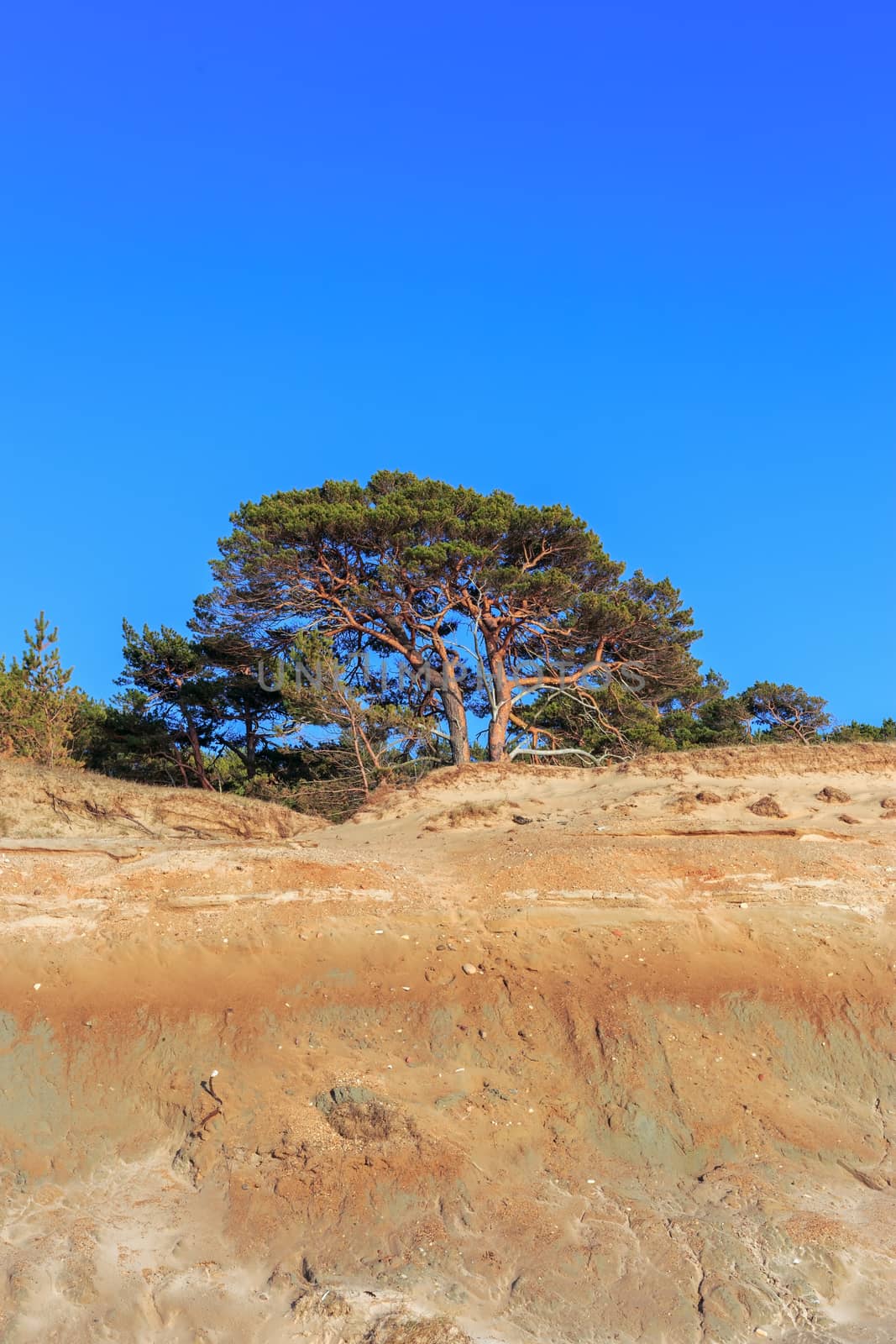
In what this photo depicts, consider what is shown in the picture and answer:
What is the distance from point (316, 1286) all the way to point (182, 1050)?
2917mm

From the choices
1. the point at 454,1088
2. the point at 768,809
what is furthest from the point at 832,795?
the point at 454,1088

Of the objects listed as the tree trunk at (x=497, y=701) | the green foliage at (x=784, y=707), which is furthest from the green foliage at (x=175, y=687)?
the green foliage at (x=784, y=707)

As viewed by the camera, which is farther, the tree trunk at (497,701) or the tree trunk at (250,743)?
the tree trunk at (250,743)

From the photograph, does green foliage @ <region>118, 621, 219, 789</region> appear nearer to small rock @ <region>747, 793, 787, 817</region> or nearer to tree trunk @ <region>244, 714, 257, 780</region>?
tree trunk @ <region>244, 714, 257, 780</region>

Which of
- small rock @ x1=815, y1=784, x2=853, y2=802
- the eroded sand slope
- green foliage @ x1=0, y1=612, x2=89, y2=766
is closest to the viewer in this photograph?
the eroded sand slope

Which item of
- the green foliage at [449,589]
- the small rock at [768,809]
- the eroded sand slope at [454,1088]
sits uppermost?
the green foliage at [449,589]

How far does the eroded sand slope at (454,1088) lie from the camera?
718 cm

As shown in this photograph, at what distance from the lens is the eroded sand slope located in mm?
7176

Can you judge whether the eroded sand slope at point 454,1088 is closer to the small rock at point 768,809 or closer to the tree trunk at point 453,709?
the small rock at point 768,809

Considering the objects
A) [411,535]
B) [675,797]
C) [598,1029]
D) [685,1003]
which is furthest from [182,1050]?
[411,535]

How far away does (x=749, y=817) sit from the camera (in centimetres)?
1455

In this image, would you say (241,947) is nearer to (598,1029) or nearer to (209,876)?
(209,876)

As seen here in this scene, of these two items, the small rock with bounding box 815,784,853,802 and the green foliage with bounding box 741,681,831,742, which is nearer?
the small rock with bounding box 815,784,853,802

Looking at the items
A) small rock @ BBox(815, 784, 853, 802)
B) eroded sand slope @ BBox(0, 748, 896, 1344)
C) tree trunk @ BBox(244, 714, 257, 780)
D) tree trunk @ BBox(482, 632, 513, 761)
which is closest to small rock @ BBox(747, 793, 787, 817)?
small rock @ BBox(815, 784, 853, 802)
